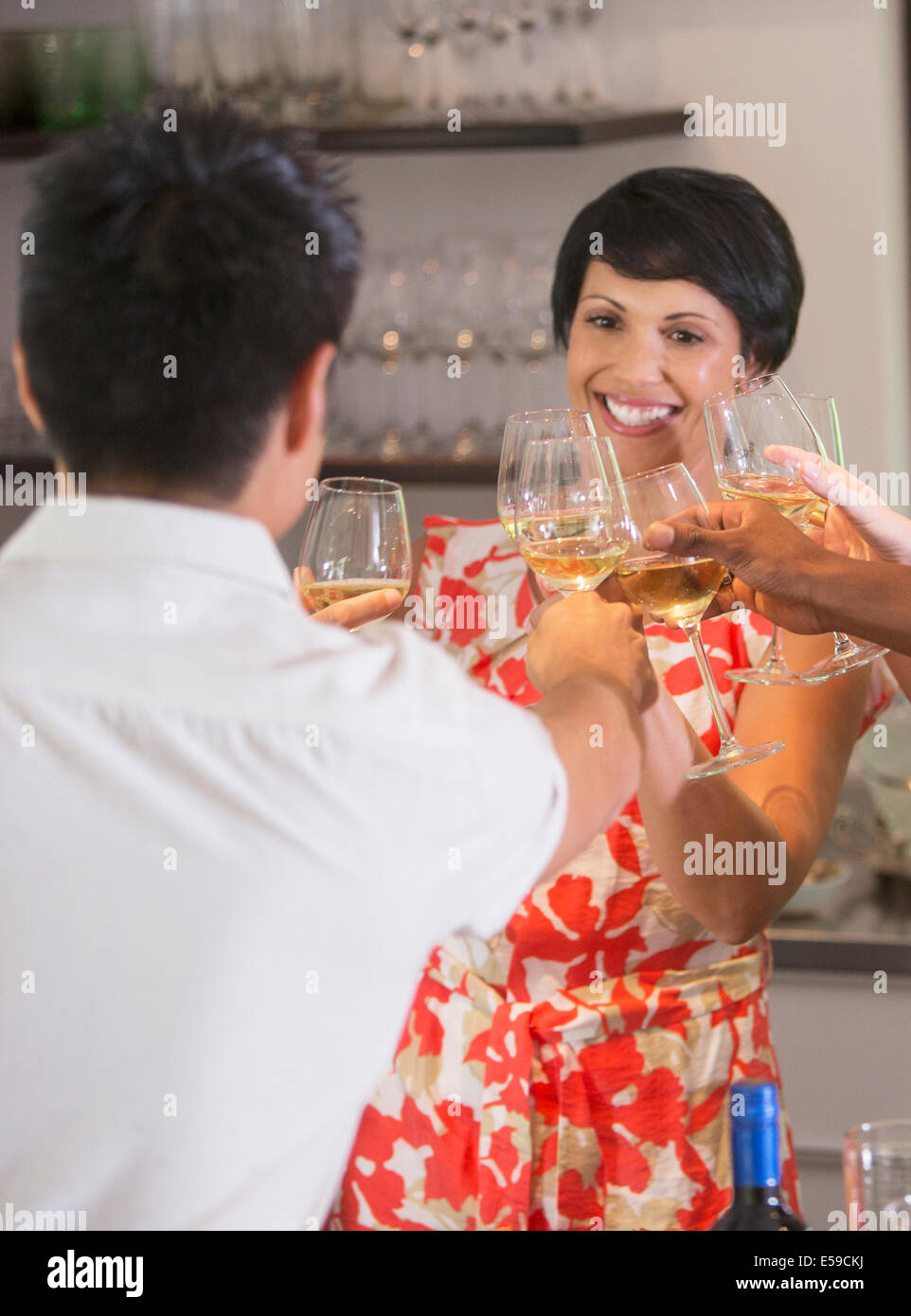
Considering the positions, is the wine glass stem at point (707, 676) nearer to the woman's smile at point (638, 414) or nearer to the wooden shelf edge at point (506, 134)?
the woman's smile at point (638, 414)

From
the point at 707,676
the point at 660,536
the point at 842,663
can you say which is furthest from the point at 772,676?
the point at 660,536

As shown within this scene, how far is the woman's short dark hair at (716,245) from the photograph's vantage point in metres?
1.75

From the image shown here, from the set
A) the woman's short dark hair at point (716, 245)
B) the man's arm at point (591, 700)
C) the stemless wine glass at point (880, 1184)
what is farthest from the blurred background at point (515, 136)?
the stemless wine glass at point (880, 1184)

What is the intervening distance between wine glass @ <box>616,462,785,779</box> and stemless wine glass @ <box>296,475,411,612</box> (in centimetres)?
21

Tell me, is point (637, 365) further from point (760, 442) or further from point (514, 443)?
point (514, 443)

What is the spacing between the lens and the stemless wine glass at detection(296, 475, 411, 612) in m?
1.31

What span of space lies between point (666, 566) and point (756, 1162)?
521mm

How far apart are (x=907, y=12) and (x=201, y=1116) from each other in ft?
8.74

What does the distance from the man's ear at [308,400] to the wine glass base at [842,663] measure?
0.63 metres

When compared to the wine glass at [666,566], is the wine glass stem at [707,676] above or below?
below

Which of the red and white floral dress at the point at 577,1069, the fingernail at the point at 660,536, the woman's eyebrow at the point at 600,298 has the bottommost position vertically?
the red and white floral dress at the point at 577,1069

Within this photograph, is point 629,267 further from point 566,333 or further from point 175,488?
point 175,488

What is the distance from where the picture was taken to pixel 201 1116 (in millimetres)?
779

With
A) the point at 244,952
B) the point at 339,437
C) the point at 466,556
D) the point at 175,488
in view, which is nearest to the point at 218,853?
the point at 244,952
